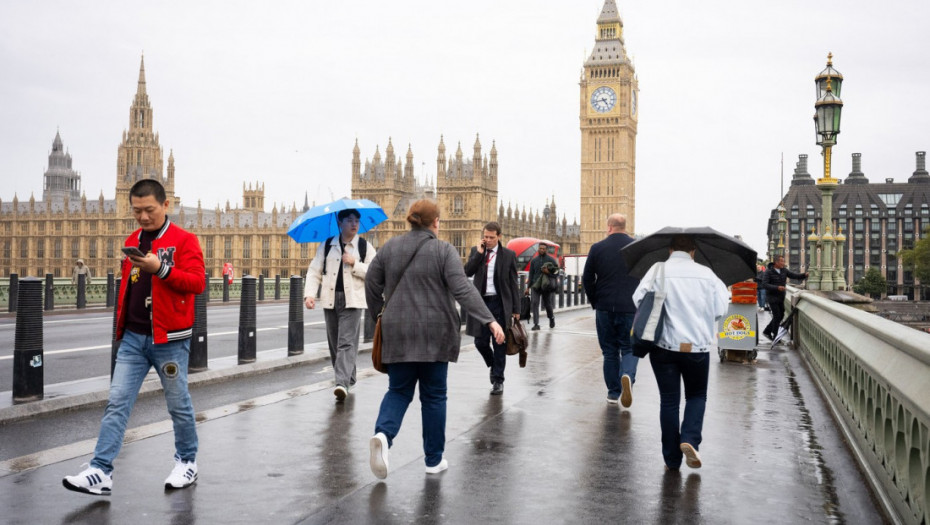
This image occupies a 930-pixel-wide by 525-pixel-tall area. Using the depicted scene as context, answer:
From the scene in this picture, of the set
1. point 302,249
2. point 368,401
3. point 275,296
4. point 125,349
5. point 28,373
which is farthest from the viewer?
point 302,249

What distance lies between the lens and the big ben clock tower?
125688 mm

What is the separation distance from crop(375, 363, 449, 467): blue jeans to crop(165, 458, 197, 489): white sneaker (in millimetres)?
1139

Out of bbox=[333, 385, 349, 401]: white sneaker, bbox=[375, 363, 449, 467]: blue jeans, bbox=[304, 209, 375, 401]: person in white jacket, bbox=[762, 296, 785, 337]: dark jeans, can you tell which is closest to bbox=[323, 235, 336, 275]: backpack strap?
bbox=[304, 209, 375, 401]: person in white jacket

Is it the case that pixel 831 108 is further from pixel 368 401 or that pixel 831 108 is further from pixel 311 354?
pixel 368 401

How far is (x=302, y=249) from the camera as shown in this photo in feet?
329

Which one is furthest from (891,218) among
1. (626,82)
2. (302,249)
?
(302,249)

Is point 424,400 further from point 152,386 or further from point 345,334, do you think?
point 152,386

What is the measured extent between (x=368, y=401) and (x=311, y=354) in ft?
13.8

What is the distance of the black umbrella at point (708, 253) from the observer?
6457 mm

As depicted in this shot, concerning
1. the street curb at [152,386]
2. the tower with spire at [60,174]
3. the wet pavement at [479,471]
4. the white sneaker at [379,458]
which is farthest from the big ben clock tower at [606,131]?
the white sneaker at [379,458]

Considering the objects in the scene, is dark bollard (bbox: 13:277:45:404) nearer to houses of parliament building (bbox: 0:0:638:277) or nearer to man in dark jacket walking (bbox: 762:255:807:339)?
man in dark jacket walking (bbox: 762:255:807:339)

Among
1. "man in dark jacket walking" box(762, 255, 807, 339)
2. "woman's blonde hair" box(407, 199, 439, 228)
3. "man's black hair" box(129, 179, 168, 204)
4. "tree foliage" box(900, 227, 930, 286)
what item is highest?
"tree foliage" box(900, 227, 930, 286)

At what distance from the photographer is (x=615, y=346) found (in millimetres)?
9133

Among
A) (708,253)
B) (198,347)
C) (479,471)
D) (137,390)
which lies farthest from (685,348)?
(198,347)
